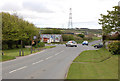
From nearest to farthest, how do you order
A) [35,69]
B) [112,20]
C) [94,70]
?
[94,70], [35,69], [112,20]

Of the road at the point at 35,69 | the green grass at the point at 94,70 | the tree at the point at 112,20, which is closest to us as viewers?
the green grass at the point at 94,70

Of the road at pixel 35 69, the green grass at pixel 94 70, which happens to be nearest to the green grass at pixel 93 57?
the road at pixel 35 69

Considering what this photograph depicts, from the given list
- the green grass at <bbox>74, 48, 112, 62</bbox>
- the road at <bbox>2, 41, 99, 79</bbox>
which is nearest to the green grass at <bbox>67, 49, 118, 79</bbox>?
the road at <bbox>2, 41, 99, 79</bbox>

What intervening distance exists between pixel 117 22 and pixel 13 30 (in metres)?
30.5

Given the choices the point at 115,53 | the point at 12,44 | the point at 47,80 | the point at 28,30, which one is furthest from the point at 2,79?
the point at 28,30

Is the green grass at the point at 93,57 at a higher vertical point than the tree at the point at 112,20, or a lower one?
lower

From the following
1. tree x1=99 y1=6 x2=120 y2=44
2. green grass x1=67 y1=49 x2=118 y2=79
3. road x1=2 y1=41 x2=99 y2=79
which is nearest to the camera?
green grass x1=67 y1=49 x2=118 y2=79

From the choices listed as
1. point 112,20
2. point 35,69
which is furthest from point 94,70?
point 112,20

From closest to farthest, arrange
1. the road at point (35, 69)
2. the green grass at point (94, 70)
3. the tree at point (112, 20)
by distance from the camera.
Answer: the green grass at point (94, 70) → the road at point (35, 69) → the tree at point (112, 20)

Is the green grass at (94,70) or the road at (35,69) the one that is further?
the road at (35,69)

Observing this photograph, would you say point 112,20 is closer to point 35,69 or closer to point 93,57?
point 93,57

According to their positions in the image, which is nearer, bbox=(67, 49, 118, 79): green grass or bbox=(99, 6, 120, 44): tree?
bbox=(67, 49, 118, 79): green grass

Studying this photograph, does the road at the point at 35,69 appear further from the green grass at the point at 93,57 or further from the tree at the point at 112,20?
the tree at the point at 112,20

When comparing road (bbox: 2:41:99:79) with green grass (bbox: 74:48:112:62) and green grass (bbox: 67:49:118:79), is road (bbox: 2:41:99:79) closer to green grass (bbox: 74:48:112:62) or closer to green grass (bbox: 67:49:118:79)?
green grass (bbox: 67:49:118:79)
